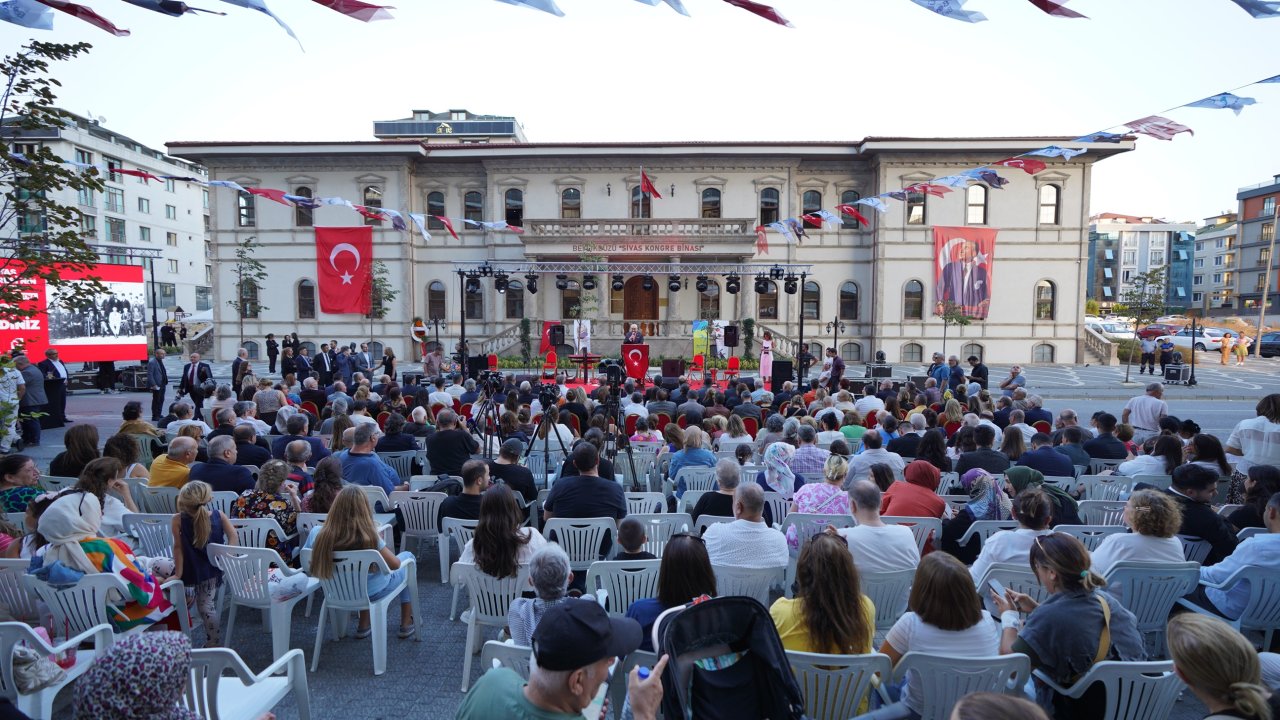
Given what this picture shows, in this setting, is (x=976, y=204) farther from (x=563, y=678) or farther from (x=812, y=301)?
(x=563, y=678)

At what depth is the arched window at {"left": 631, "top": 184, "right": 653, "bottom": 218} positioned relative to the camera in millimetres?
28703

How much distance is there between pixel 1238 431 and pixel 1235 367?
101ft

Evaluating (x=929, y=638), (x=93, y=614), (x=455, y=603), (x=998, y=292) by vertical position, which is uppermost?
(x=998, y=292)

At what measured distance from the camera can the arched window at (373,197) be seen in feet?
92.9

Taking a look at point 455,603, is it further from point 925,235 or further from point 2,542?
point 925,235

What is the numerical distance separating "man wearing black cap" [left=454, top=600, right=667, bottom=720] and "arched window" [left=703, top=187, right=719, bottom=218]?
89.9ft

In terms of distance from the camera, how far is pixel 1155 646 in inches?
174

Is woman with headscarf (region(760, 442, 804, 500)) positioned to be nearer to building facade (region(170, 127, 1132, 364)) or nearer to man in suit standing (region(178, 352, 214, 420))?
man in suit standing (region(178, 352, 214, 420))

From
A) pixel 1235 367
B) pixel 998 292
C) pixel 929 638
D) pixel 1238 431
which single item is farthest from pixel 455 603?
pixel 1235 367

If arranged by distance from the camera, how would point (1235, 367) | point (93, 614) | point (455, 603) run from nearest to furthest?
point (93, 614), point (455, 603), point (1235, 367)

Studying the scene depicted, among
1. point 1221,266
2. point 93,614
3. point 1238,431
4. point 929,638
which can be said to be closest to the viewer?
point 929,638

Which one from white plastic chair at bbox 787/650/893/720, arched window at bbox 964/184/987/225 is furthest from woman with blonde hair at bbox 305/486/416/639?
arched window at bbox 964/184/987/225

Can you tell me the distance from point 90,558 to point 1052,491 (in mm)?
6436

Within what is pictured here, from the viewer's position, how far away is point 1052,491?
5.25 m
